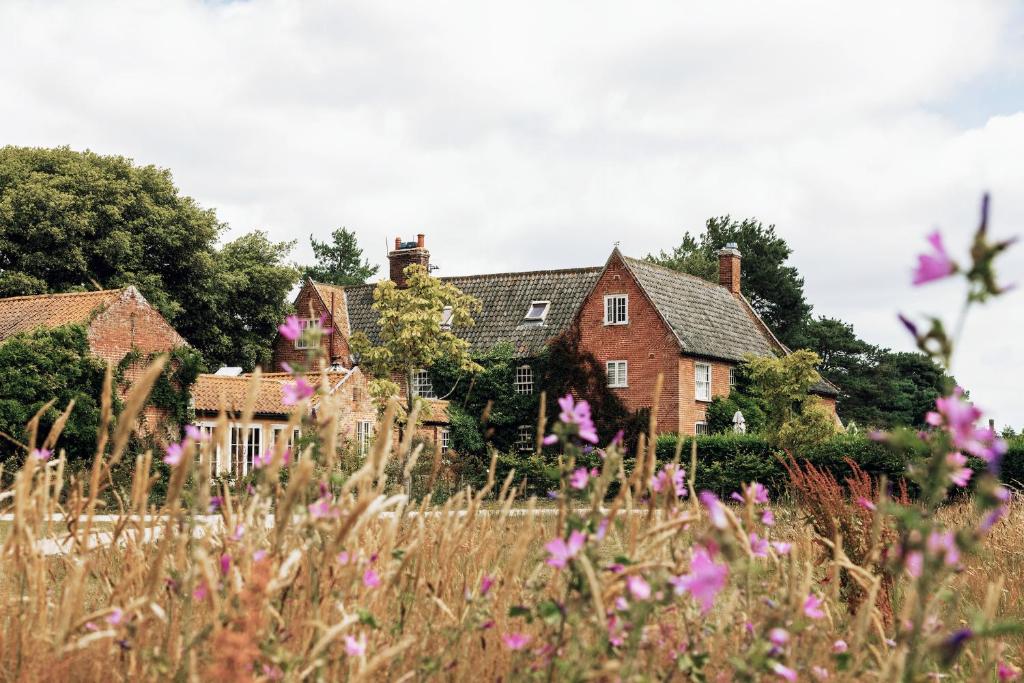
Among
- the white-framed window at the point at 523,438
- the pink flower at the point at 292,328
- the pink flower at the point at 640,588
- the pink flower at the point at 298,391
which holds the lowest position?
the white-framed window at the point at 523,438

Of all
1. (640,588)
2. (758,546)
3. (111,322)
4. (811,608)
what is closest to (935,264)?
(640,588)

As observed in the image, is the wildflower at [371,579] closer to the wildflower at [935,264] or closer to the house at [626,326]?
the wildflower at [935,264]

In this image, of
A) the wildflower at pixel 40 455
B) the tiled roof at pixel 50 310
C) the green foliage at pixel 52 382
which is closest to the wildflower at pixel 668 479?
the wildflower at pixel 40 455

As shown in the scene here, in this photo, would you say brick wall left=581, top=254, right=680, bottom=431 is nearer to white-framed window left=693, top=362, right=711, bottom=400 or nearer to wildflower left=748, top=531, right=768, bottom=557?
white-framed window left=693, top=362, right=711, bottom=400

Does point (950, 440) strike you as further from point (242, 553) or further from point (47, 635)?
point (47, 635)

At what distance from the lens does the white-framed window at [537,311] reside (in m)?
40.5

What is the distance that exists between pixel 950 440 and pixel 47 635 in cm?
240

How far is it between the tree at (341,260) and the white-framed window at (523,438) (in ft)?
134

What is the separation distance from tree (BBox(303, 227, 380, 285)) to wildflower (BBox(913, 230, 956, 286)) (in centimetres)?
7527

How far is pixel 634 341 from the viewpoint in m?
37.8

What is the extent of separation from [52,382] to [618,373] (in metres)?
18.0

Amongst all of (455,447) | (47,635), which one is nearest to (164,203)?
(455,447)

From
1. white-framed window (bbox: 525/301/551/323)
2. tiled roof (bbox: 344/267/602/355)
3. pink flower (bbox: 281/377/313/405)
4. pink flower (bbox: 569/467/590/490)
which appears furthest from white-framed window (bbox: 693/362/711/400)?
pink flower (bbox: 281/377/313/405)

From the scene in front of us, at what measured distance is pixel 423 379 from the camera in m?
41.2
